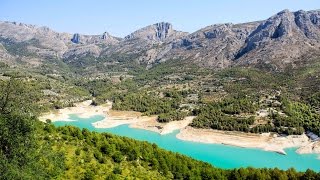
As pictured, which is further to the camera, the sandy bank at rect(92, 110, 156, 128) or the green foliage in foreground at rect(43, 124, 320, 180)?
the sandy bank at rect(92, 110, 156, 128)

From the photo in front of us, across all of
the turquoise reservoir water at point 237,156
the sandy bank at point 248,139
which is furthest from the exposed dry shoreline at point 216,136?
the turquoise reservoir water at point 237,156

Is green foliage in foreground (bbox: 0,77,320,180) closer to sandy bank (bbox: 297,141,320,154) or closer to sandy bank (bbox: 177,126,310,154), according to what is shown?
sandy bank (bbox: 297,141,320,154)

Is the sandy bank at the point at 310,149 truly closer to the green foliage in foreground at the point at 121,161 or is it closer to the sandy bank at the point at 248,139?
the sandy bank at the point at 248,139

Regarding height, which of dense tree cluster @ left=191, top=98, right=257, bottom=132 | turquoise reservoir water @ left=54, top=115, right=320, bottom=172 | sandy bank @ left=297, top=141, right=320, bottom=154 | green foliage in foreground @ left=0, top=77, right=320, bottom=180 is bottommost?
turquoise reservoir water @ left=54, top=115, right=320, bottom=172

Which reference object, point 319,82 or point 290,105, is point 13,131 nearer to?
point 290,105

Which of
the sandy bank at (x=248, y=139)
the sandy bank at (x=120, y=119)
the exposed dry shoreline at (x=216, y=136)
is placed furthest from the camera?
the sandy bank at (x=120, y=119)

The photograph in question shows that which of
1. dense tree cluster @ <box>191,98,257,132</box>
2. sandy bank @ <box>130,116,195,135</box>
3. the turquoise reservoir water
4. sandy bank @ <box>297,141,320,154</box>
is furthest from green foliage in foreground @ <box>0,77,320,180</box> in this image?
sandy bank @ <box>130,116,195,135</box>

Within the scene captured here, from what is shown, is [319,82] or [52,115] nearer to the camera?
[52,115]

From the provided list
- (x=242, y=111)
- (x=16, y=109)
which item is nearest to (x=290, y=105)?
(x=242, y=111)
